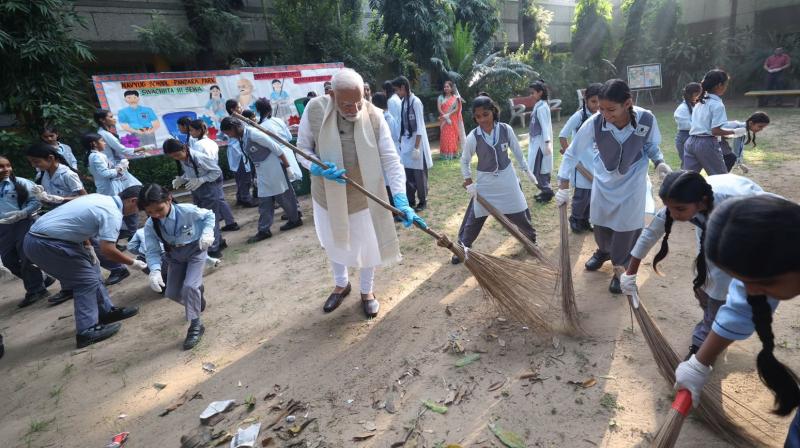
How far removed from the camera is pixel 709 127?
168 inches

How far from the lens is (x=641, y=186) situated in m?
3.23

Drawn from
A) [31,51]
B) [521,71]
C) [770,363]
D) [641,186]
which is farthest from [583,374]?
[521,71]

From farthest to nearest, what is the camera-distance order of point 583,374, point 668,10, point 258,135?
point 668,10 < point 258,135 < point 583,374

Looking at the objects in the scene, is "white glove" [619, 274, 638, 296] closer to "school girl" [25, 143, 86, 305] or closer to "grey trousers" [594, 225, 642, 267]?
"grey trousers" [594, 225, 642, 267]

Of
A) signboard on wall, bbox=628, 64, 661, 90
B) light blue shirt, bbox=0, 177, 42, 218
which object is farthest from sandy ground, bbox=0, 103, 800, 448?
signboard on wall, bbox=628, 64, 661, 90

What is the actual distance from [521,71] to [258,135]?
10717 mm

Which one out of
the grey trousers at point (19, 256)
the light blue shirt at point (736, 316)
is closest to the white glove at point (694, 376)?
the light blue shirt at point (736, 316)

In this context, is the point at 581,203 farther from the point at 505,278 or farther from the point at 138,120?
the point at 138,120

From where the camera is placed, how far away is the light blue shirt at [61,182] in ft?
14.9

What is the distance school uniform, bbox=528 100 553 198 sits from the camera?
17.4 ft

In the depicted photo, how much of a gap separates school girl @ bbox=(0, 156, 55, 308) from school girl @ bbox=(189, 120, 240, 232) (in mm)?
1760

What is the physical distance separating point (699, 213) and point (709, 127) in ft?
9.69

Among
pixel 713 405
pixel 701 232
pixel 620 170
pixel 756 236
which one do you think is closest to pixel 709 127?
pixel 620 170

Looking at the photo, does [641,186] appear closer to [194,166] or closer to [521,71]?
[194,166]
